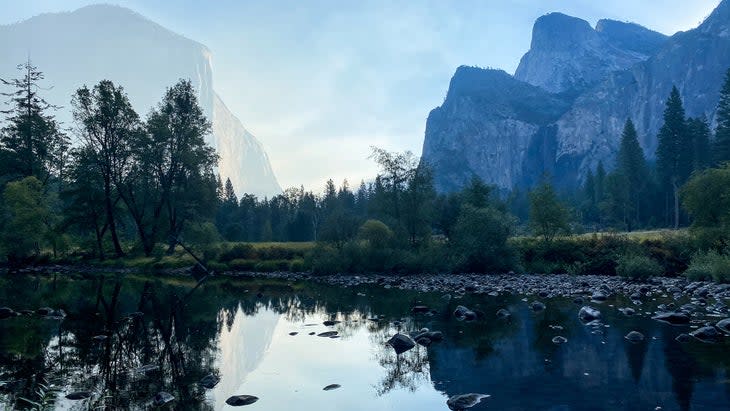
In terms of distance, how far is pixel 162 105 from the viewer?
54844 mm

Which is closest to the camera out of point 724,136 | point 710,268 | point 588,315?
point 588,315

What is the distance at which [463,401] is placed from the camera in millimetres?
10094

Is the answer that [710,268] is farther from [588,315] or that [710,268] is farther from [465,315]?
[465,315]

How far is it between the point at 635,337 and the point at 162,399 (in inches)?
518

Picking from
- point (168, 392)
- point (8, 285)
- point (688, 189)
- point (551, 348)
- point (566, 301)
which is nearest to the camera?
point (168, 392)

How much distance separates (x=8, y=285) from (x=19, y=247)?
58.3 ft

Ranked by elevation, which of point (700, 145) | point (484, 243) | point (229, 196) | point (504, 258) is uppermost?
point (700, 145)

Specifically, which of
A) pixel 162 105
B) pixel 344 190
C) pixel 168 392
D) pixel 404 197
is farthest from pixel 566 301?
pixel 344 190

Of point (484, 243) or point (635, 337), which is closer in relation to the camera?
point (635, 337)

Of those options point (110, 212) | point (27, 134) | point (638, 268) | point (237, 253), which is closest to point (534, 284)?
point (638, 268)

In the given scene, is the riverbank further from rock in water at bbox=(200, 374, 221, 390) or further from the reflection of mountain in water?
rock in water at bbox=(200, 374, 221, 390)

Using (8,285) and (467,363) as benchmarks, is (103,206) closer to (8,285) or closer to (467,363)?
(8,285)

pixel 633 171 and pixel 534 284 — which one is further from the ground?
pixel 633 171

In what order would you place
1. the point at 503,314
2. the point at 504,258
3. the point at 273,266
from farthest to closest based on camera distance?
the point at 273,266 < the point at 504,258 < the point at 503,314
